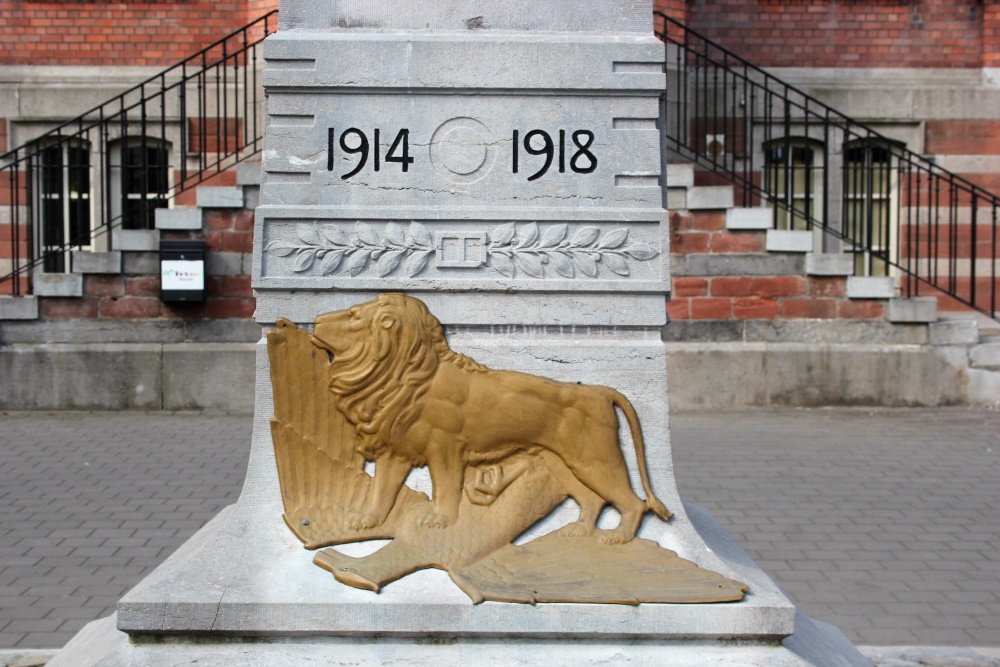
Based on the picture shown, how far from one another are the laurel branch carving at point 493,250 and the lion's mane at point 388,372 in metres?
0.17

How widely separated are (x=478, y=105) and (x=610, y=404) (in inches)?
46.1

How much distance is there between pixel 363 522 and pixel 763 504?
446 centimetres

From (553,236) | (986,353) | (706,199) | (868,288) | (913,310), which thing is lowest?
(986,353)

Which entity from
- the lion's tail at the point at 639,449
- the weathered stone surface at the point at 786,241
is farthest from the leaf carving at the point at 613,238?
the weathered stone surface at the point at 786,241

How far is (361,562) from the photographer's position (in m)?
3.84

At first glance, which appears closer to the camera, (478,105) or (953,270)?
(478,105)

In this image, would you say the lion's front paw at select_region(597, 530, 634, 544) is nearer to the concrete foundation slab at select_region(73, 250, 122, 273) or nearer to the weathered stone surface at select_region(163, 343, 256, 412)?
the weathered stone surface at select_region(163, 343, 256, 412)

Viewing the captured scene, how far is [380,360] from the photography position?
3957mm

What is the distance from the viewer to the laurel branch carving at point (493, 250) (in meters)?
4.07

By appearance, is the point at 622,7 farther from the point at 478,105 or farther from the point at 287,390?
the point at 287,390

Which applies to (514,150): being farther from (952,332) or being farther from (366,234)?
(952,332)

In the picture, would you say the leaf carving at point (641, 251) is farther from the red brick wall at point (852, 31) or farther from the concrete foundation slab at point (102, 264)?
the red brick wall at point (852, 31)

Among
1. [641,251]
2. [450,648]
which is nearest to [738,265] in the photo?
[641,251]

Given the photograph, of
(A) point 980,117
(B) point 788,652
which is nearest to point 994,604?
(B) point 788,652
